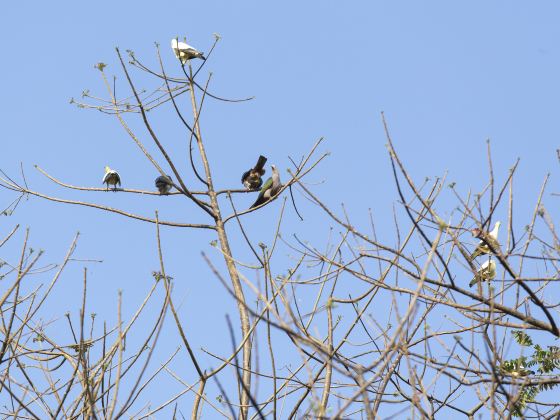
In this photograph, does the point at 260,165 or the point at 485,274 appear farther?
the point at 260,165

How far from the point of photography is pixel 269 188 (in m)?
10.4

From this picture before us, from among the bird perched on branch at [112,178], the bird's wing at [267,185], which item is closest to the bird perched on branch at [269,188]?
the bird's wing at [267,185]

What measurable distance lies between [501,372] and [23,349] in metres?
2.75

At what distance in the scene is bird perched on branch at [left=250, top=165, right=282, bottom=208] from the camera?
10.2 m

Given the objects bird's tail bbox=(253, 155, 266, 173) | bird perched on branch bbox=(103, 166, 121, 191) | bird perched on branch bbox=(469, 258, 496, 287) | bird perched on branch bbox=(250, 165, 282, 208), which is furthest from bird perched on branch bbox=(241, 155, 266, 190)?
bird perched on branch bbox=(469, 258, 496, 287)

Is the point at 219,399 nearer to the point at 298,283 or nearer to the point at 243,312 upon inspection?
the point at 243,312

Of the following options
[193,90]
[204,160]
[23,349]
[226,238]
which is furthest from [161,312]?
[193,90]

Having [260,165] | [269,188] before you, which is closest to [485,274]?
[269,188]

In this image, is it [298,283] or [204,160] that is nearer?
[298,283]

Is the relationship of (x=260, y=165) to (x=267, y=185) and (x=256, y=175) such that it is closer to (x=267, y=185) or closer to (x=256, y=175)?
(x=256, y=175)

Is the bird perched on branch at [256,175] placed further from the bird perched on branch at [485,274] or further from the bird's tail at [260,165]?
the bird perched on branch at [485,274]

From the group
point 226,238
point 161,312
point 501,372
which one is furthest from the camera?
point 226,238

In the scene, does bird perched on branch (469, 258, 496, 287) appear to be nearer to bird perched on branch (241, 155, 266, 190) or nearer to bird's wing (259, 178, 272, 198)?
bird's wing (259, 178, 272, 198)

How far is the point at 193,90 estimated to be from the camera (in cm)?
664
